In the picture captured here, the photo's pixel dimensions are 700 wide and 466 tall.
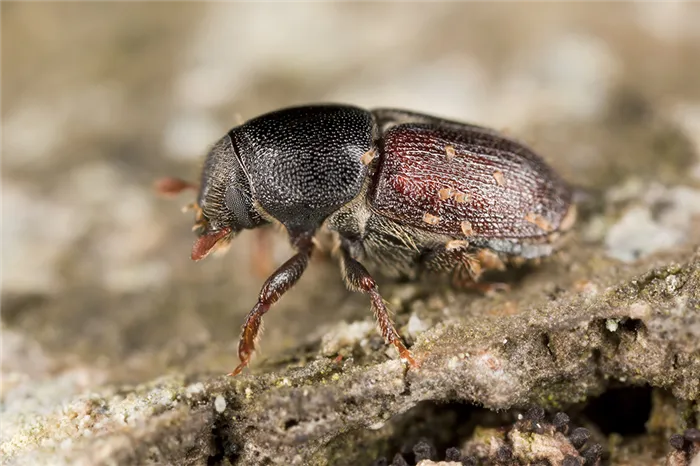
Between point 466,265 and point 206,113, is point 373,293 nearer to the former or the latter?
point 466,265

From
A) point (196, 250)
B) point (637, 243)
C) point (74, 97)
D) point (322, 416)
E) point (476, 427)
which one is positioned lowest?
point (476, 427)

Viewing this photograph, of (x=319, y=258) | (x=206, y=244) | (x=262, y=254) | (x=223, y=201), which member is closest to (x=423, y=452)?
(x=319, y=258)

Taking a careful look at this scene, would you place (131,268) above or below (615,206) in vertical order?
above

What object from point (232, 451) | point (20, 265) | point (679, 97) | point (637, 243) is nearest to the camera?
point (232, 451)

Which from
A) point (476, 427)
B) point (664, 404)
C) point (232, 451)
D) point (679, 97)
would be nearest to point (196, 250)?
point (232, 451)

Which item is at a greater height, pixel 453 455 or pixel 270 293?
pixel 270 293

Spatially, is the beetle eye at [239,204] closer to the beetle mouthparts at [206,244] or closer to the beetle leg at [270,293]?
the beetle mouthparts at [206,244]

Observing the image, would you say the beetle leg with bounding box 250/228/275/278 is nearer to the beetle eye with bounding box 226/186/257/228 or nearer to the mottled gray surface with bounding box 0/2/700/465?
the mottled gray surface with bounding box 0/2/700/465

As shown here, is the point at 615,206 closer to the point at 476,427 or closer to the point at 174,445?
the point at 476,427
